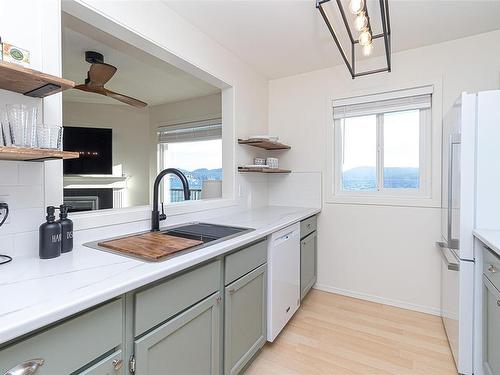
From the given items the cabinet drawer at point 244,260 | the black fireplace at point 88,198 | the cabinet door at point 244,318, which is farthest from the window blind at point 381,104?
the black fireplace at point 88,198

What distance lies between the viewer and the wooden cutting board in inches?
46.5

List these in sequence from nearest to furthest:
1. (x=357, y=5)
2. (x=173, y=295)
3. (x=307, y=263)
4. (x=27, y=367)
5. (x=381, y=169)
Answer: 1. (x=27, y=367)
2. (x=173, y=295)
3. (x=357, y=5)
4. (x=307, y=263)
5. (x=381, y=169)

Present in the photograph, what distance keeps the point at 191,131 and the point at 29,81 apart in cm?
336

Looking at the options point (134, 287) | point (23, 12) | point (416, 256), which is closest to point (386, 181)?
point (416, 256)

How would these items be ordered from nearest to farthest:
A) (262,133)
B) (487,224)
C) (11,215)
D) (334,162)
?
(11,215) → (487,224) → (334,162) → (262,133)

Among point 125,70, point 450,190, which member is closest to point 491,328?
point 450,190

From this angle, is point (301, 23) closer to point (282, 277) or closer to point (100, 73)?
point (100, 73)

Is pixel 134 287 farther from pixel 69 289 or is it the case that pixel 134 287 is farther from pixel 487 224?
pixel 487 224

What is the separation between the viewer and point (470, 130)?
1635mm

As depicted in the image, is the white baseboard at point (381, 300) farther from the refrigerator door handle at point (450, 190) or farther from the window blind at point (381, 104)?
the window blind at point (381, 104)

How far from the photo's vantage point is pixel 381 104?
2.64 metres

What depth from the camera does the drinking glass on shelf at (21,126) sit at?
0.99 meters

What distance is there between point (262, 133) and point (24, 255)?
8.05 ft

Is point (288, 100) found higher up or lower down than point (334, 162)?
higher up
